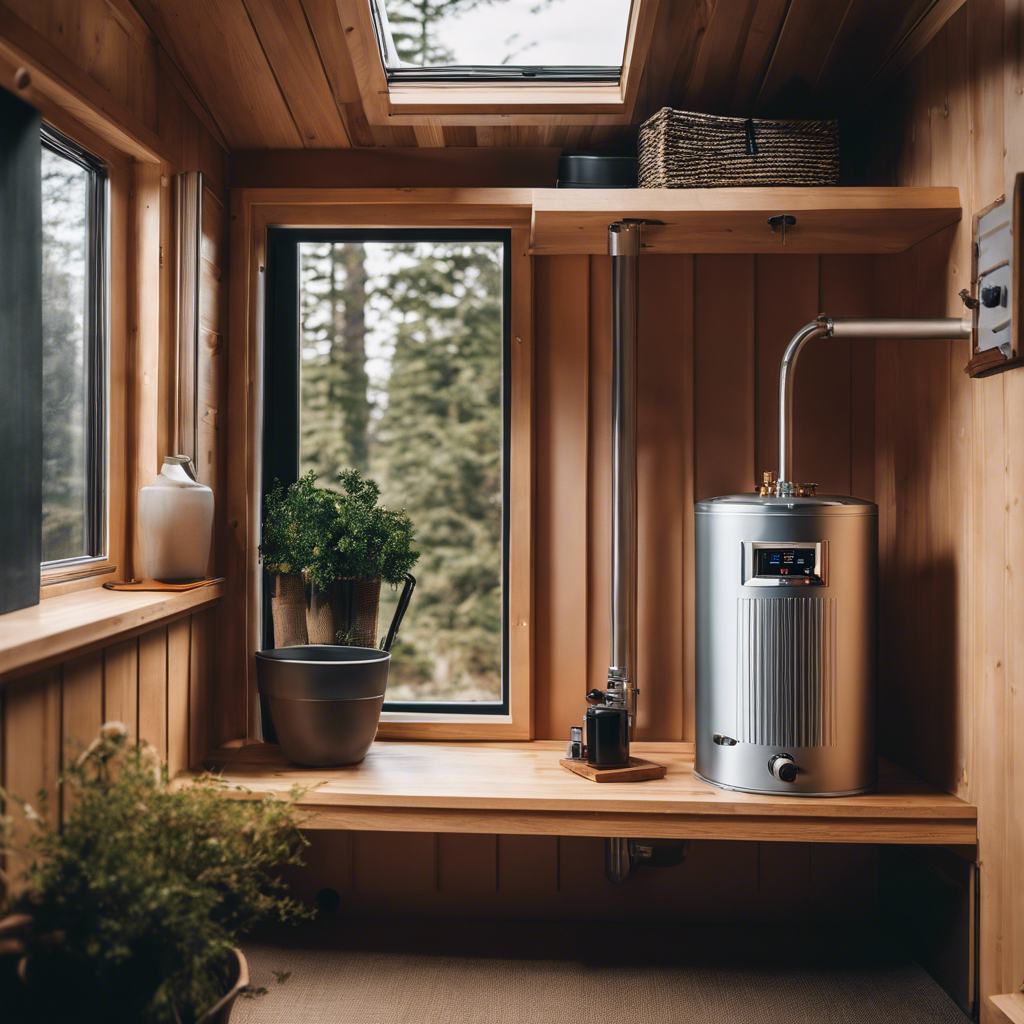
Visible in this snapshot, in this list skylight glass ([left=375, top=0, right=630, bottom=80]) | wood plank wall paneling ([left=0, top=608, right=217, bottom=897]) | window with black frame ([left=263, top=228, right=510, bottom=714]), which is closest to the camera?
wood plank wall paneling ([left=0, top=608, right=217, bottom=897])

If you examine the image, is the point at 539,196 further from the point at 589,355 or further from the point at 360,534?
the point at 360,534

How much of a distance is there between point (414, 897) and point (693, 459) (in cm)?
139

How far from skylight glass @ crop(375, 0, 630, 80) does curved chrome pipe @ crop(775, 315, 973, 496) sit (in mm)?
797

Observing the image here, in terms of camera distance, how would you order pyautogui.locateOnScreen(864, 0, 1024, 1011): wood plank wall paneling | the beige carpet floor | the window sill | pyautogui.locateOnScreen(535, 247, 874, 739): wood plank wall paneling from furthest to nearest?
1. pyautogui.locateOnScreen(535, 247, 874, 739): wood plank wall paneling
2. the beige carpet floor
3. pyautogui.locateOnScreen(864, 0, 1024, 1011): wood plank wall paneling
4. the window sill

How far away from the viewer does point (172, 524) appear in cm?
195

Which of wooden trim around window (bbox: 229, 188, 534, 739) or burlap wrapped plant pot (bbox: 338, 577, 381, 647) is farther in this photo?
wooden trim around window (bbox: 229, 188, 534, 739)

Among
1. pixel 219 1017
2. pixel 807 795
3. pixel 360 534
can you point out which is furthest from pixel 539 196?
pixel 219 1017

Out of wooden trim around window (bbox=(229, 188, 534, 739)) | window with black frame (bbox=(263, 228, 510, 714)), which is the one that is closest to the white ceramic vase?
wooden trim around window (bbox=(229, 188, 534, 739))

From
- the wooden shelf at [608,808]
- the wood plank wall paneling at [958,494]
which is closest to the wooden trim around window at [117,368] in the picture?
the wooden shelf at [608,808]

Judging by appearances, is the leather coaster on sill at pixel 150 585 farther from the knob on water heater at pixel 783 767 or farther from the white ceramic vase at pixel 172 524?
the knob on water heater at pixel 783 767

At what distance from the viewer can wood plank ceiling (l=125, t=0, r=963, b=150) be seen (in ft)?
6.24

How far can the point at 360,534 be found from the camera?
219cm

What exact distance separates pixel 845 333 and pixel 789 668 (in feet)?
2.47

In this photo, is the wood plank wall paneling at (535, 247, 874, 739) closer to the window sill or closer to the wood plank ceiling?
the wood plank ceiling
